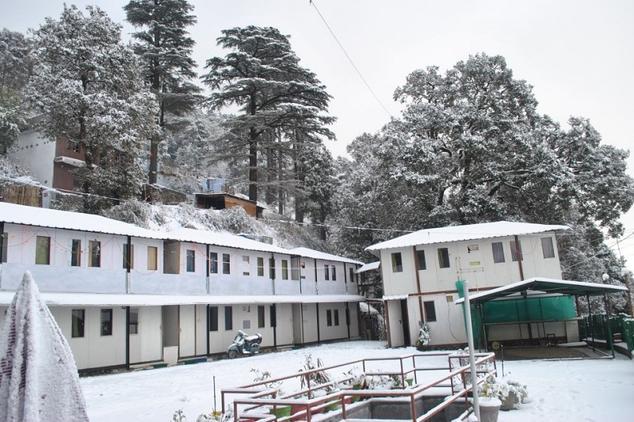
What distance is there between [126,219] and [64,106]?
20.8 ft

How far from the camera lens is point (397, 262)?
1111 inches

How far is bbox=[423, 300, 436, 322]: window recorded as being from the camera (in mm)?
26703

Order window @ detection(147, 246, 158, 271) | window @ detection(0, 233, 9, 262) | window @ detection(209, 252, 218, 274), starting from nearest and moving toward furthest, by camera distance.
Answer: window @ detection(0, 233, 9, 262), window @ detection(147, 246, 158, 271), window @ detection(209, 252, 218, 274)

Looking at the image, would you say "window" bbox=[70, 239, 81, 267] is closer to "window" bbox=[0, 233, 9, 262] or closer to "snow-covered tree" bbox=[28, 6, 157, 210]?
"window" bbox=[0, 233, 9, 262]

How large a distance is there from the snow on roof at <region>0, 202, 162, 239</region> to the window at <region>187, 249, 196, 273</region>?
2723 mm

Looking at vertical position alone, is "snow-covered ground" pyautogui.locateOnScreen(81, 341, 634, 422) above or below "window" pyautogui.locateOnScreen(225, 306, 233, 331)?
below

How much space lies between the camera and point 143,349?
2181 cm

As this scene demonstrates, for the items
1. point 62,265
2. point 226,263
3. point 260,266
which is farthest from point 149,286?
point 260,266

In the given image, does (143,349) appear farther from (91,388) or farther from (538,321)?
(538,321)

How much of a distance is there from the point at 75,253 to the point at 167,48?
72.1 ft

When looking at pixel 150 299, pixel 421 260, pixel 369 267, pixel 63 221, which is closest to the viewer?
pixel 63 221

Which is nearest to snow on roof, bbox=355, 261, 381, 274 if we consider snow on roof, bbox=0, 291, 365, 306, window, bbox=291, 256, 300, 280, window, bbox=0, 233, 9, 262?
snow on roof, bbox=0, 291, 365, 306

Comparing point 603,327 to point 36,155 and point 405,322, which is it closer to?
point 405,322

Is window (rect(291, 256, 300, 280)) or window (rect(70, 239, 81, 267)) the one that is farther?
window (rect(291, 256, 300, 280))
